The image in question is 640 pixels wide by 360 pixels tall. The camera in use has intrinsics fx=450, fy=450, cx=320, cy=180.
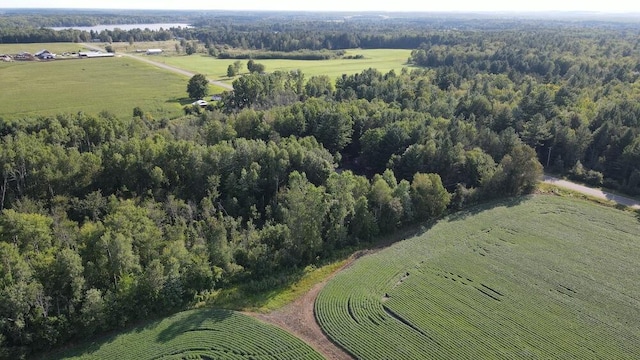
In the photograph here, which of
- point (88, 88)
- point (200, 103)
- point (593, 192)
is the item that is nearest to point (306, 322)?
point (593, 192)

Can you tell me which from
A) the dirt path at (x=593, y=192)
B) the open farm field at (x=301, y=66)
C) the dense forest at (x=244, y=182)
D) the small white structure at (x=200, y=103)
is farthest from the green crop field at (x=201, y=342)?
the open farm field at (x=301, y=66)

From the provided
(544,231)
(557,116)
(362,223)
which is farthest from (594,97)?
(362,223)

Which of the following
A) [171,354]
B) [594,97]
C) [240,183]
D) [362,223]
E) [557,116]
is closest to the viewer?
[171,354]

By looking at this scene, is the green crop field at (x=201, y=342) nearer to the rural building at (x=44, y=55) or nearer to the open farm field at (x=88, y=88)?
the open farm field at (x=88, y=88)

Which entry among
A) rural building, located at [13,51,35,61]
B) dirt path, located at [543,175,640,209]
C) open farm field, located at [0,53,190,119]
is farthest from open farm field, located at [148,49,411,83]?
dirt path, located at [543,175,640,209]

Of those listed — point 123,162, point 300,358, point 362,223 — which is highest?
point 123,162

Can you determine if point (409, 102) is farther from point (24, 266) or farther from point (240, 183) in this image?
point (24, 266)

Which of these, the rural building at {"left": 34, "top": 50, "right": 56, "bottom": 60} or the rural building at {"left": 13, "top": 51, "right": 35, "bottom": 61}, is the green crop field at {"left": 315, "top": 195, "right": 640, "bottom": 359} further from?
the rural building at {"left": 13, "top": 51, "right": 35, "bottom": 61}
